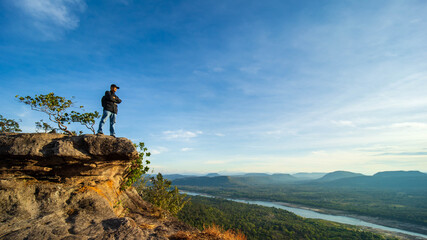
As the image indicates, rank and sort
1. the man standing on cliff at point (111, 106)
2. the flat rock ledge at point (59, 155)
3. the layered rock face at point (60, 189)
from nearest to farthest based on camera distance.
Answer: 1. the layered rock face at point (60, 189)
2. the flat rock ledge at point (59, 155)
3. the man standing on cliff at point (111, 106)

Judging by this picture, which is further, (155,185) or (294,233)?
(294,233)

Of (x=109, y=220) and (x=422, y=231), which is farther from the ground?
(x=109, y=220)

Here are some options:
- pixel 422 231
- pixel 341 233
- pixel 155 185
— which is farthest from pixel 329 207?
pixel 155 185

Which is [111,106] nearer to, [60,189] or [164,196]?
[60,189]

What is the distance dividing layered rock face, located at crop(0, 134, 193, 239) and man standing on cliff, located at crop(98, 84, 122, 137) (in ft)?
5.37

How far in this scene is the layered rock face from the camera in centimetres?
615

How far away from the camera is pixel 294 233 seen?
2714 inches

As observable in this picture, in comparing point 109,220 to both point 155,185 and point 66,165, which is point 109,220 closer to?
point 66,165

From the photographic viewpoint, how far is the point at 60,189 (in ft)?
25.5

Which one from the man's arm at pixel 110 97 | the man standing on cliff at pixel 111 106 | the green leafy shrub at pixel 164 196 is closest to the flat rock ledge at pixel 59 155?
the man standing on cliff at pixel 111 106

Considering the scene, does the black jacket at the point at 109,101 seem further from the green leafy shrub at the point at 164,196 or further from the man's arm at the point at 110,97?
the green leafy shrub at the point at 164,196

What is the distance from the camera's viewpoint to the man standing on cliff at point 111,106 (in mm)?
9461

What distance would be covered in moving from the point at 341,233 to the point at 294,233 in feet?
57.5

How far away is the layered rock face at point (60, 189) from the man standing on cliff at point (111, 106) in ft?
5.37
